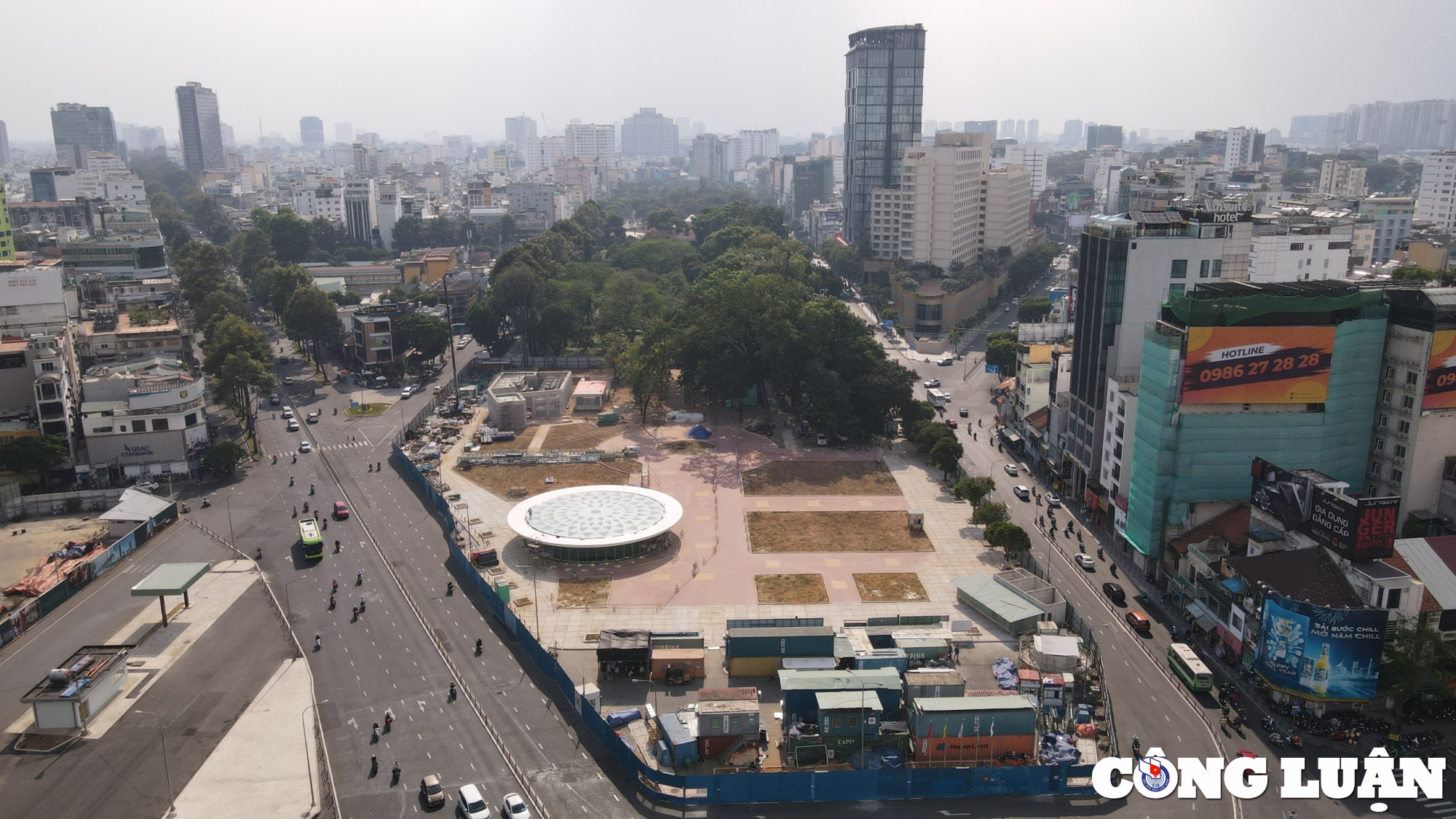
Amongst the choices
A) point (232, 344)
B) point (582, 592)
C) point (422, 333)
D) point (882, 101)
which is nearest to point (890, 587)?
point (582, 592)

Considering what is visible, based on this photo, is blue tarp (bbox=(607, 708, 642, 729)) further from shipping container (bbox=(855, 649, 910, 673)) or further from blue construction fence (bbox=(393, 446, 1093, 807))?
shipping container (bbox=(855, 649, 910, 673))

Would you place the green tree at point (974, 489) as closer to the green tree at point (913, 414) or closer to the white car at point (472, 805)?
the green tree at point (913, 414)

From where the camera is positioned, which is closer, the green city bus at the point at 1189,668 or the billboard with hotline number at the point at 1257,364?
the green city bus at the point at 1189,668

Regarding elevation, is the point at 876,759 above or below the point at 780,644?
below

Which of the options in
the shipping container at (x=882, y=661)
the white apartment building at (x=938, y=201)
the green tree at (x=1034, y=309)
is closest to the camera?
the shipping container at (x=882, y=661)

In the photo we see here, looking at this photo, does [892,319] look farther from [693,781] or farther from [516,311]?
[693,781]

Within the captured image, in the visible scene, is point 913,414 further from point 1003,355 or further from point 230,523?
point 230,523

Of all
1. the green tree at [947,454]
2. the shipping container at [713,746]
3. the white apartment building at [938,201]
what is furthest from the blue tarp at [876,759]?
the white apartment building at [938,201]
